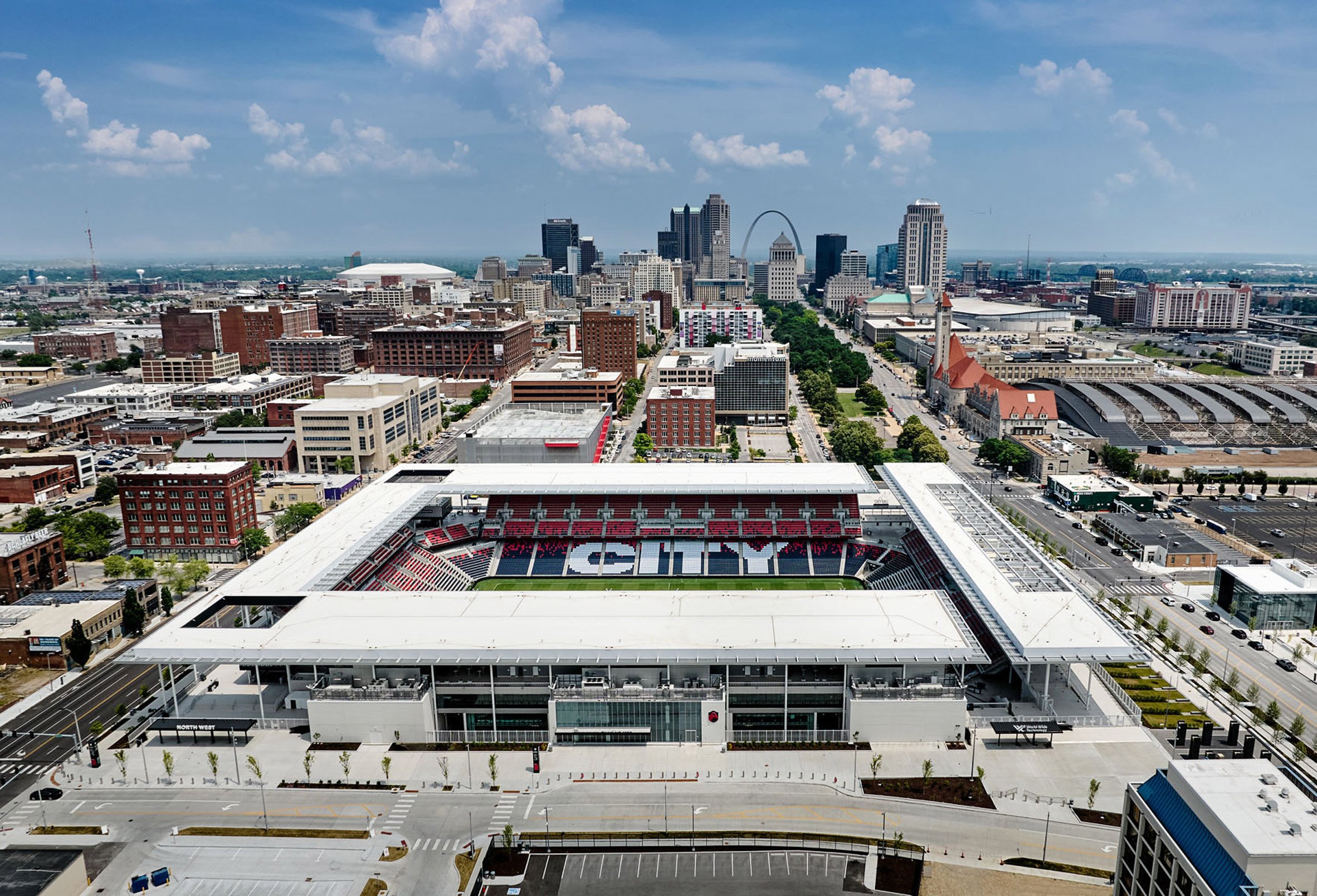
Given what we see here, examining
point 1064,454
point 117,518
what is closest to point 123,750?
point 117,518

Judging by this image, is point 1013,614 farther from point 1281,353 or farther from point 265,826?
point 1281,353

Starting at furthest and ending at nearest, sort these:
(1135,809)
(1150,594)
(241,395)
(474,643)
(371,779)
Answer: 1. (241,395)
2. (1150,594)
3. (474,643)
4. (371,779)
5. (1135,809)

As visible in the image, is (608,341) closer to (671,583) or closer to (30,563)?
(671,583)

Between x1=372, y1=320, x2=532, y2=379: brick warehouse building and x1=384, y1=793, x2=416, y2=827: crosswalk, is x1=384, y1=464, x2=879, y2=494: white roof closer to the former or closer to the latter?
x1=384, y1=793, x2=416, y2=827: crosswalk

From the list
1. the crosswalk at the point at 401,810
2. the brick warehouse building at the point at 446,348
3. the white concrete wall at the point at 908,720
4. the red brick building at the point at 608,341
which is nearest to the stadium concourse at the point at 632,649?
the white concrete wall at the point at 908,720

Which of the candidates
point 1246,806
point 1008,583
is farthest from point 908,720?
point 1246,806
